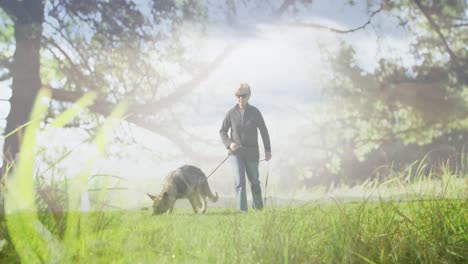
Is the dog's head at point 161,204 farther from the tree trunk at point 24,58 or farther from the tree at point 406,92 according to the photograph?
the tree at point 406,92

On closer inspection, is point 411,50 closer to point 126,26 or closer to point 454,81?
point 454,81

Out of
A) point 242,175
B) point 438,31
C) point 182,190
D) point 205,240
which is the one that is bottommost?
point 205,240

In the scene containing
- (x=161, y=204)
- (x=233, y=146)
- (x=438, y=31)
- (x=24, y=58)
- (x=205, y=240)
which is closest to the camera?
(x=205, y=240)

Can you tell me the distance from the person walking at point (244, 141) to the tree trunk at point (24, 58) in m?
4.50

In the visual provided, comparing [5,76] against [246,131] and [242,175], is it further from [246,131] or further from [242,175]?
[242,175]

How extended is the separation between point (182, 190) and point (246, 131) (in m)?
1.30

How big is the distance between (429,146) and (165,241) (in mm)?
12062

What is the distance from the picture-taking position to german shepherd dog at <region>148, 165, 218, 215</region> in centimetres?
725

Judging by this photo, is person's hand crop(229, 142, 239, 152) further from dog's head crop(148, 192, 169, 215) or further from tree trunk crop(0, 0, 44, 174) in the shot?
tree trunk crop(0, 0, 44, 174)

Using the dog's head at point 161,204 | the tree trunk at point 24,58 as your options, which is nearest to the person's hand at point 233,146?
the dog's head at point 161,204

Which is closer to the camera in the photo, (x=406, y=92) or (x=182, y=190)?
(x=182, y=190)

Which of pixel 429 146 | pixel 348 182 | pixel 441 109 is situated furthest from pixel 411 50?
pixel 348 182

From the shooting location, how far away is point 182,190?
7.42m

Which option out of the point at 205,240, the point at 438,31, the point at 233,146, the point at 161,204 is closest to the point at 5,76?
the point at 161,204
